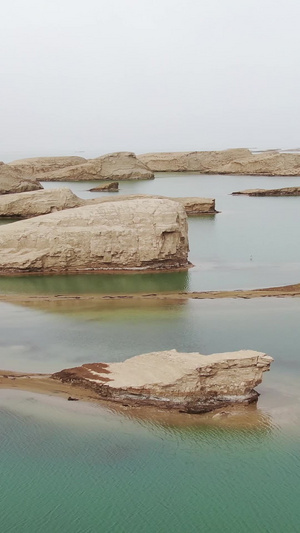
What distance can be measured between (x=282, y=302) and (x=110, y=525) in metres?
9.43

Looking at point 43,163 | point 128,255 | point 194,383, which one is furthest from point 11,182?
point 194,383

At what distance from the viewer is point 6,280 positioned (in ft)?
60.9

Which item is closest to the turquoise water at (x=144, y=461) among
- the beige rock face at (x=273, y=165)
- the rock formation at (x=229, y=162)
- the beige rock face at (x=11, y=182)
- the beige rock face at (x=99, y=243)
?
the beige rock face at (x=99, y=243)

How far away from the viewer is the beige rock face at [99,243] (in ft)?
63.2

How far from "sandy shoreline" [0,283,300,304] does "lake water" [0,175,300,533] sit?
42 cm

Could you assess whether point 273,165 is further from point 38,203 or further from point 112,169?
point 38,203

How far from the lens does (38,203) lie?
2834 cm

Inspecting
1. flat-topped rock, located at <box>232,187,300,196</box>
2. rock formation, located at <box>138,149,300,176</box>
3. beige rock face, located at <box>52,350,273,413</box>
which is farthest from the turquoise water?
rock formation, located at <box>138,149,300,176</box>

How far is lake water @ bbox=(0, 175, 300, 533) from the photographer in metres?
7.46

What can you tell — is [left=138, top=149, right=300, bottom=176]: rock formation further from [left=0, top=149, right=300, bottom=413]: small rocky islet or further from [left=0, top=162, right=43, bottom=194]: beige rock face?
[left=0, top=162, right=43, bottom=194]: beige rock face

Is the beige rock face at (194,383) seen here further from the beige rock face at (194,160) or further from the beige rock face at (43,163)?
the beige rock face at (194,160)

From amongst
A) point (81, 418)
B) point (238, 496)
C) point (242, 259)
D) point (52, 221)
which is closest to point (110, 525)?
point (238, 496)

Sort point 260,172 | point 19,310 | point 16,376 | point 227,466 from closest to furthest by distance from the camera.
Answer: point 227,466 → point 16,376 → point 19,310 → point 260,172

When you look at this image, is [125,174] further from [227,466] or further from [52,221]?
[227,466]
